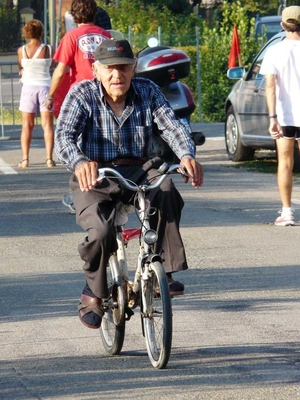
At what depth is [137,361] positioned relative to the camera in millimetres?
6219

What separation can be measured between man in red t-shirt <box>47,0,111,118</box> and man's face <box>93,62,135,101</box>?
4.43 metres

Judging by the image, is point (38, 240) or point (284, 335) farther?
point (38, 240)

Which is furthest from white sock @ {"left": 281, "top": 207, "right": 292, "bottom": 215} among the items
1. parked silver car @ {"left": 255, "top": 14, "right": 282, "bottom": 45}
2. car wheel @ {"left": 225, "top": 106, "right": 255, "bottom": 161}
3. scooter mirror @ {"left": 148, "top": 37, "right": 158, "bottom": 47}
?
parked silver car @ {"left": 255, "top": 14, "right": 282, "bottom": 45}

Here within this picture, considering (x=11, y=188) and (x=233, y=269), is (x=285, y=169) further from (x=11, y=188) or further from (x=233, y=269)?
(x=11, y=188)

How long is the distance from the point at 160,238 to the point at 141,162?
1.51ft

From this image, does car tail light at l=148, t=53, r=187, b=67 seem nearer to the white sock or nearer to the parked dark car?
the parked dark car

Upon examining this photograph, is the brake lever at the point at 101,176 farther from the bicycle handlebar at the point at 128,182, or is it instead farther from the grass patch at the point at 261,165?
the grass patch at the point at 261,165

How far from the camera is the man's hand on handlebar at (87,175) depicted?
5.82 m

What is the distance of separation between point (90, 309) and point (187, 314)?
3.90ft

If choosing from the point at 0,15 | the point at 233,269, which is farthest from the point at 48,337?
the point at 0,15

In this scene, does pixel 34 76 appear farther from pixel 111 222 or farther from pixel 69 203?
pixel 111 222

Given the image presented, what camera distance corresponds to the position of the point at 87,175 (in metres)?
5.83

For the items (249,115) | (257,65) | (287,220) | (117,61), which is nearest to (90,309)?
(117,61)

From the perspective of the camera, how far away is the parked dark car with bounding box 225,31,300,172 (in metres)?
14.6
